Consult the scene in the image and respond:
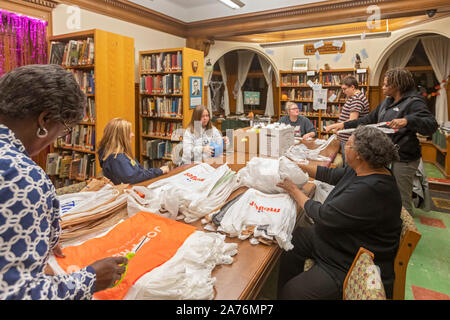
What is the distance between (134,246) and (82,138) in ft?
11.9

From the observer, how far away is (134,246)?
42.6 inches

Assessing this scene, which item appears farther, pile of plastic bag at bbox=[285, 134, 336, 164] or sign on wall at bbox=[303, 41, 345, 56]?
sign on wall at bbox=[303, 41, 345, 56]

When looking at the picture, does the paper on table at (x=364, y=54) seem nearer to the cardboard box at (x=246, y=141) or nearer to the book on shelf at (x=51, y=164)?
the cardboard box at (x=246, y=141)

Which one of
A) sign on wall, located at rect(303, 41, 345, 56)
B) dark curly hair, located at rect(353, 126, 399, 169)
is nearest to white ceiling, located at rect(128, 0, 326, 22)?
sign on wall, located at rect(303, 41, 345, 56)

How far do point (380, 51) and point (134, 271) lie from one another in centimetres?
787

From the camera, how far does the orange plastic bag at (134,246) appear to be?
0.93 metres

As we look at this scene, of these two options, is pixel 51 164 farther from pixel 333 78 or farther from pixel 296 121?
pixel 333 78

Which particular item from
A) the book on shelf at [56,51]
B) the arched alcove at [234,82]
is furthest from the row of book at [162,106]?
the arched alcove at [234,82]

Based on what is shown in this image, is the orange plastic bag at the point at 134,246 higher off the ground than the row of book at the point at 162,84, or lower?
lower

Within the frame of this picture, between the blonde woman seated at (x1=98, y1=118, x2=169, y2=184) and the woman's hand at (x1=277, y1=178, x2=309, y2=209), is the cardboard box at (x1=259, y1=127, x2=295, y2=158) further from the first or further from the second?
the woman's hand at (x1=277, y1=178, x2=309, y2=209)

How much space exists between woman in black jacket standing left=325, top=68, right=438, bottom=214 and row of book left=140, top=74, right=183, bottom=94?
10.6 ft

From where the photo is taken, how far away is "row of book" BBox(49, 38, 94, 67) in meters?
3.90

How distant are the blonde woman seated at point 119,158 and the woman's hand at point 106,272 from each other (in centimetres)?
163

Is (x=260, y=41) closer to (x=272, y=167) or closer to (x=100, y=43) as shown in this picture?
(x=100, y=43)
